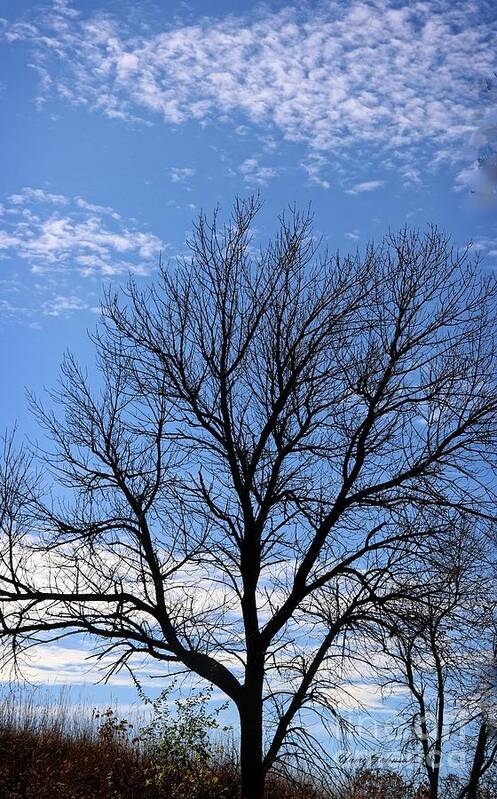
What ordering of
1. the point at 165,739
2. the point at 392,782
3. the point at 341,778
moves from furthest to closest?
the point at 392,782 < the point at 165,739 < the point at 341,778

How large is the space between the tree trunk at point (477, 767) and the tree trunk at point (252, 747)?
9.20 m

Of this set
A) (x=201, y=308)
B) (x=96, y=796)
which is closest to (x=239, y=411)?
(x=201, y=308)

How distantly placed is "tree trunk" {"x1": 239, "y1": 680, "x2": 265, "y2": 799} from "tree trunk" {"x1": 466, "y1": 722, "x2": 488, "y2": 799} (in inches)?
362

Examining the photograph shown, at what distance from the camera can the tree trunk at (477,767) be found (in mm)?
19266

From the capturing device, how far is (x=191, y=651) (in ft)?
41.5

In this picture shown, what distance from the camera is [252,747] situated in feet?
39.8

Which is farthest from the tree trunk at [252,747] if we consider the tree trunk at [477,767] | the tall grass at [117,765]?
the tree trunk at [477,767]

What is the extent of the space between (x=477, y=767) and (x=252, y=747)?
9.98 meters

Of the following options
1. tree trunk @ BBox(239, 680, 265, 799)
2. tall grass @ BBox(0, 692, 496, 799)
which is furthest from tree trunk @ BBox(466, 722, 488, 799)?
tree trunk @ BBox(239, 680, 265, 799)

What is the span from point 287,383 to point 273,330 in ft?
3.16

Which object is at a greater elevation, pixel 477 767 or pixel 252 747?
pixel 252 747

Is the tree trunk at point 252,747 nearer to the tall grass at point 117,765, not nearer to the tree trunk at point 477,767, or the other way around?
the tall grass at point 117,765

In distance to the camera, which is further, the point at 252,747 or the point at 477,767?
the point at 477,767

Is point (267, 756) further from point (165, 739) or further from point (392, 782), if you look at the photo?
point (392, 782)
